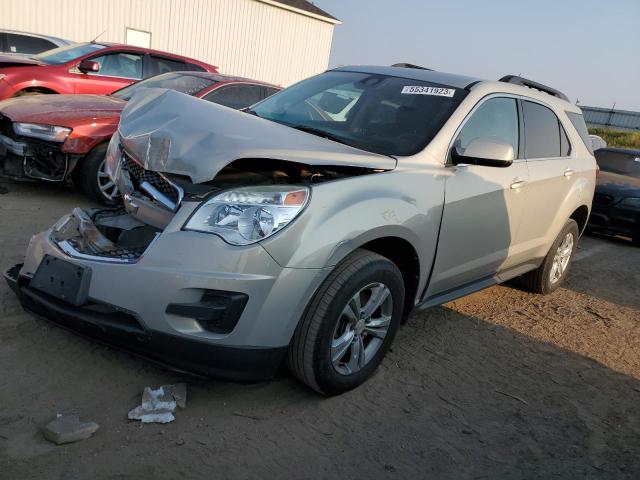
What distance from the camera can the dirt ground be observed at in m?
2.45

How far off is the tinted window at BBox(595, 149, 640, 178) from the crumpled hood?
8044mm

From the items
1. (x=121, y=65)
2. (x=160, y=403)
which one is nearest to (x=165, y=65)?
(x=121, y=65)

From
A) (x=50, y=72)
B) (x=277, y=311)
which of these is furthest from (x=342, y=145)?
(x=50, y=72)

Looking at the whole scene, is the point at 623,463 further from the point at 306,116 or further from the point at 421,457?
the point at 306,116

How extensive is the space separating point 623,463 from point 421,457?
107 centimetres

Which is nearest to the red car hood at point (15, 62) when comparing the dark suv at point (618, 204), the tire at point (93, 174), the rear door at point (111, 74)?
the rear door at point (111, 74)

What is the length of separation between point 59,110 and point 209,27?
16.8 m

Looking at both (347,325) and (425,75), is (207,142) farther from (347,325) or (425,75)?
(425,75)

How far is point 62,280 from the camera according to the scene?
2.79m

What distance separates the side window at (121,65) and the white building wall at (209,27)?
9.55 metres

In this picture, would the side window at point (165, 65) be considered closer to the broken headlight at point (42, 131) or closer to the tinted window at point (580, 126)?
the broken headlight at point (42, 131)

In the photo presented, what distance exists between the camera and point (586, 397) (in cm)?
357

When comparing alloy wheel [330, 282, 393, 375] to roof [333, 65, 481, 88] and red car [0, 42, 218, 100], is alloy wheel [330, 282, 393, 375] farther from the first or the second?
red car [0, 42, 218, 100]

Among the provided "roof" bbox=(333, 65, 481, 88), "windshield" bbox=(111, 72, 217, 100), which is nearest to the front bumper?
"roof" bbox=(333, 65, 481, 88)
